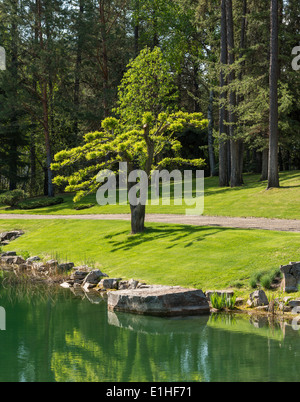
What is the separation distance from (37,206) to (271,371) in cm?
2973

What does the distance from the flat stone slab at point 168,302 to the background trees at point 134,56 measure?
18407 millimetres

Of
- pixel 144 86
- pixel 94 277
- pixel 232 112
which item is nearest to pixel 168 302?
pixel 94 277

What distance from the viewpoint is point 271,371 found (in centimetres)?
869

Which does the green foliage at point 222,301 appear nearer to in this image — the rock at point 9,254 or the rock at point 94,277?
the rock at point 94,277

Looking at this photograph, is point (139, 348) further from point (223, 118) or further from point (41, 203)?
point (41, 203)

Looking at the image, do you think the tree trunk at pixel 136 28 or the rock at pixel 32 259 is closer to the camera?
the rock at pixel 32 259

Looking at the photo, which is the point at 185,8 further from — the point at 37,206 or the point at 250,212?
the point at 250,212

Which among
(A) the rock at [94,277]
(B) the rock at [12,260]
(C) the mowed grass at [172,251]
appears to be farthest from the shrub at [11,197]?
(A) the rock at [94,277]

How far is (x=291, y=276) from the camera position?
12.7m

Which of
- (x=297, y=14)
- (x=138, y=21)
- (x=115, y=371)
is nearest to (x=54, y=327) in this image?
(x=115, y=371)

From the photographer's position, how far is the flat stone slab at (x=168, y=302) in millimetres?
12508
